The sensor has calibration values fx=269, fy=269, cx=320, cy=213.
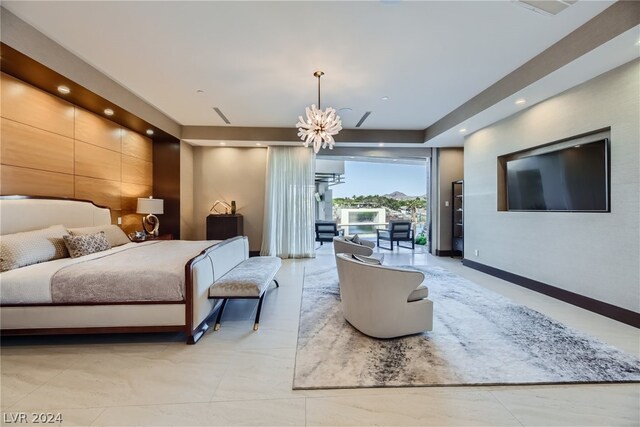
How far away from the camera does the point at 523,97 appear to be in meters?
3.87

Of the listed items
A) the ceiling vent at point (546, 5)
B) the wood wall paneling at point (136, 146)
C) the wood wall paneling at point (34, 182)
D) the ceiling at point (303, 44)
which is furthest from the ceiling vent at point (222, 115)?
the ceiling vent at point (546, 5)

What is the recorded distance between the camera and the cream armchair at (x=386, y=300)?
2.56 metres

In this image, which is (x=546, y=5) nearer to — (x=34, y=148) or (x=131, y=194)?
(x=34, y=148)

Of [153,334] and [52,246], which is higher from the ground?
[52,246]

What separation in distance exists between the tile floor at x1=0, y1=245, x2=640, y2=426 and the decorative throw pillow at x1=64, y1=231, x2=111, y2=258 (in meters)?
0.94

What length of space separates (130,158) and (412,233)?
23.7ft

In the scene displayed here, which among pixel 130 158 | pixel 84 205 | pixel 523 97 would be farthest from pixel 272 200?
pixel 523 97

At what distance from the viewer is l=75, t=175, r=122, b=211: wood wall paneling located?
4.11 meters

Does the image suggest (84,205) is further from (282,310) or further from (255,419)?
(255,419)

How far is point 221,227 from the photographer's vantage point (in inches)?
248

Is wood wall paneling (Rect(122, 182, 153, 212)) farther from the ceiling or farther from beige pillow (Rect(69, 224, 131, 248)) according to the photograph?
the ceiling

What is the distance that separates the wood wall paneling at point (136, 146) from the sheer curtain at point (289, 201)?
8.62 ft

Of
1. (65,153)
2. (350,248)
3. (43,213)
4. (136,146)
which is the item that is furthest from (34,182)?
(350,248)

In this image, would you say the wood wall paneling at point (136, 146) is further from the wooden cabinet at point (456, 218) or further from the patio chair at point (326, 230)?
the wooden cabinet at point (456, 218)
